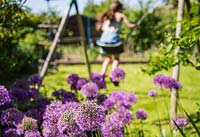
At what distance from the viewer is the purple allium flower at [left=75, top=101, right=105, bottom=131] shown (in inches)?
74.5

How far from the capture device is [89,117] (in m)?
1.91

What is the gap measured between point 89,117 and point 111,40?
7.54m

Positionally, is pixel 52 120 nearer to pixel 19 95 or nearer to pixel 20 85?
pixel 19 95

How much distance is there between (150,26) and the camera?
25219 millimetres

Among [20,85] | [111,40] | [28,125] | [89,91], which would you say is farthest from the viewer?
[111,40]

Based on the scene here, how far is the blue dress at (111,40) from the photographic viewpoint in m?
9.30

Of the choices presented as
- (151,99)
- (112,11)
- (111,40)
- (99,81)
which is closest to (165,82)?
(99,81)

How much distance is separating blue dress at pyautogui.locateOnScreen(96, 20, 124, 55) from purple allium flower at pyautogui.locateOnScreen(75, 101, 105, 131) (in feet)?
24.1

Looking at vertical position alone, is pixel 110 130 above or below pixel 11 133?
above

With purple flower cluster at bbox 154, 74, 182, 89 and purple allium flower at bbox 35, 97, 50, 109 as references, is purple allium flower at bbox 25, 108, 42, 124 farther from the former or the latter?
purple flower cluster at bbox 154, 74, 182, 89

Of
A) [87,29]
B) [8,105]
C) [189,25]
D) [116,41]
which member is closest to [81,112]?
[8,105]

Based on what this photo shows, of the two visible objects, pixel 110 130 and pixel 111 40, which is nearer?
pixel 110 130

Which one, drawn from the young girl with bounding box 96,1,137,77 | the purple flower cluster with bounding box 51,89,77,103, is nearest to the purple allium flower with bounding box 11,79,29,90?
the purple flower cluster with bounding box 51,89,77,103

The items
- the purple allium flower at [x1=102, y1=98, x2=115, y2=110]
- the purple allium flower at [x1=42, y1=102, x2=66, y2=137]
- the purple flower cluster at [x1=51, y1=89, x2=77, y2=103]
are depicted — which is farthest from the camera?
the purple flower cluster at [x1=51, y1=89, x2=77, y2=103]
